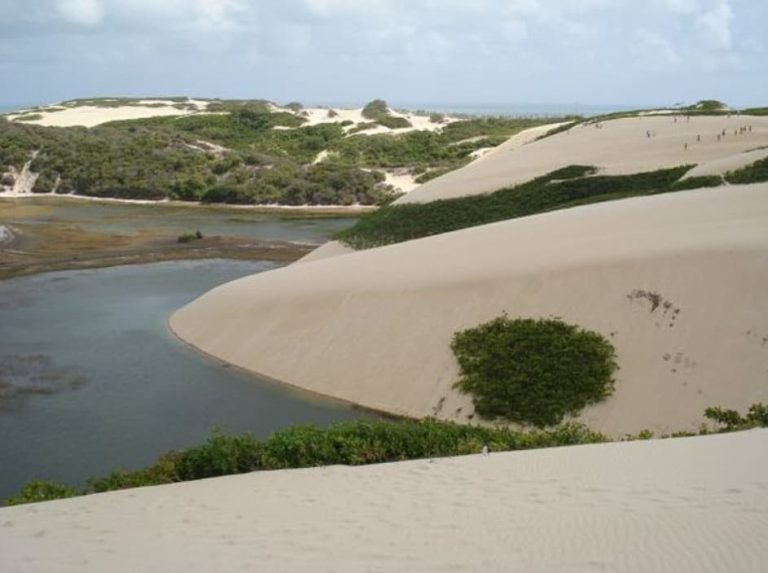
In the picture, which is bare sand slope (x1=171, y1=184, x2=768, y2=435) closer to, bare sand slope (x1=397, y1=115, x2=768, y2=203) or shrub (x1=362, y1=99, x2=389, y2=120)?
bare sand slope (x1=397, y1=115, x2=768, y2=203)

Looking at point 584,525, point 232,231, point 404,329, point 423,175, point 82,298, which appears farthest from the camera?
point 423,175

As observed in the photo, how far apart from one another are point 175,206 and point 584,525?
205 ft

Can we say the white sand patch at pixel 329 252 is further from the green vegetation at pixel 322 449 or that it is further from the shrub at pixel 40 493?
the shrub at pixel 40 493

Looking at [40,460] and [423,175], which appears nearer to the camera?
[40,460]

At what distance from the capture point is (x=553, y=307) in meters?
20.3

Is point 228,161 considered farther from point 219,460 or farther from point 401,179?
point 219,460

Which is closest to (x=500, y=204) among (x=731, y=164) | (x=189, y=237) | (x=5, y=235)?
(x=731, y=164)

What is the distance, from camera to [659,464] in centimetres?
958

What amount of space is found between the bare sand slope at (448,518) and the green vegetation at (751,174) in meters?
20.6

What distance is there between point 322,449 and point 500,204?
3008 centimetres

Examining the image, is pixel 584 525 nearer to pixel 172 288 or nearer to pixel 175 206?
pixel 172 288

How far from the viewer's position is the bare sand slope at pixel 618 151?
4228 cm

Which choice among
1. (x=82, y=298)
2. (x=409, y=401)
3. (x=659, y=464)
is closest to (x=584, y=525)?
(x=659, y=464)

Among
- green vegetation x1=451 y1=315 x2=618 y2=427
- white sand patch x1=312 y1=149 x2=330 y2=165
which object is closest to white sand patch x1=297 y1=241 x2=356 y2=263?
green vegetation x1=451 y1=315 x2=618 y2=427
